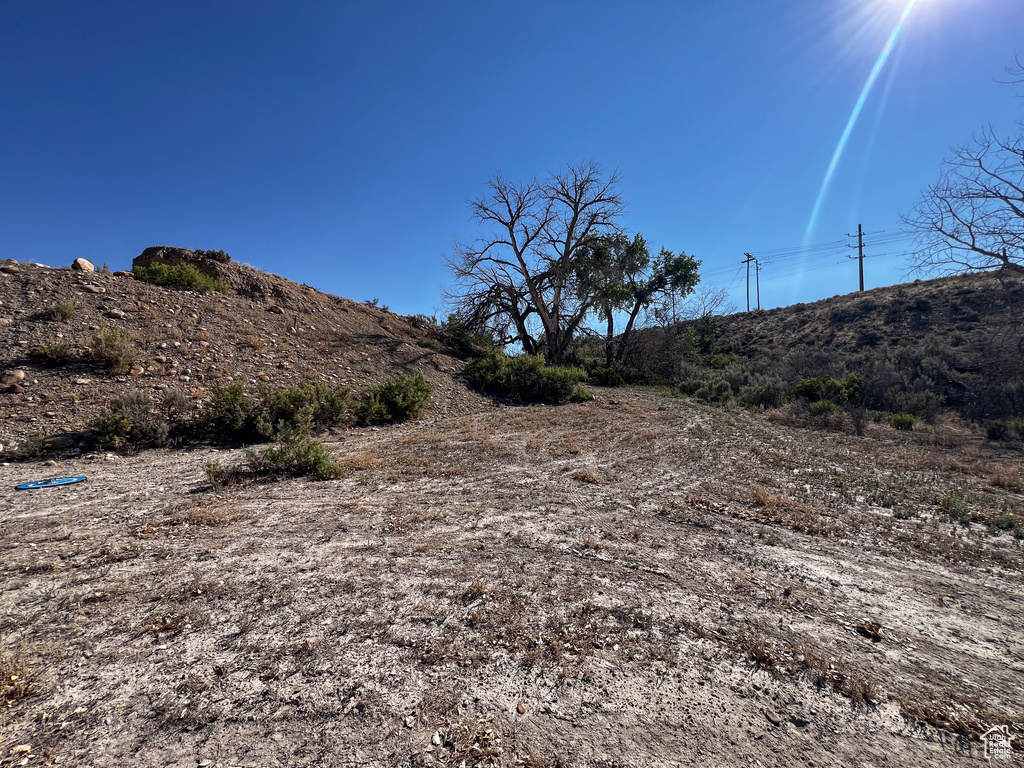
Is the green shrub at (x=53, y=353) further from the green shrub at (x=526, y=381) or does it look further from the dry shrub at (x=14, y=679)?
the green shrub at (x=526, y=381)

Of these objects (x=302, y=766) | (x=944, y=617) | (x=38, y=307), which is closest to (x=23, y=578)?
(x=302, y=766)

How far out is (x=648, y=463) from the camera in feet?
20.7

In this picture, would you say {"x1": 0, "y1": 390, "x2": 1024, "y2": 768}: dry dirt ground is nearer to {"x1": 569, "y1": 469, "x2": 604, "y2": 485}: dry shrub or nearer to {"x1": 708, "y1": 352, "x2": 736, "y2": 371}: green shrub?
{"x1": 569, "y1": 469, "x2": 604, "y2": 485}: dry shrub

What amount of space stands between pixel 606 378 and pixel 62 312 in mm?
17501

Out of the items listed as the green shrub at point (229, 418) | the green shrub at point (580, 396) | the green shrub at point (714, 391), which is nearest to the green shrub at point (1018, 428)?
the green shrub at point (714, 391)

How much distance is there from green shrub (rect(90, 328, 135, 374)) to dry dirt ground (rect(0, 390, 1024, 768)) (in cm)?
299

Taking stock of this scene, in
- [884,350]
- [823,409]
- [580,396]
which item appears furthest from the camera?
[884,350]

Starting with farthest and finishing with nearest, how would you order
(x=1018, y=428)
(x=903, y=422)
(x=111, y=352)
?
(x=903, y=422)
(x=1018, y=428)
(x=111, y=352)

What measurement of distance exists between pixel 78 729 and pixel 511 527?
2.73 metres

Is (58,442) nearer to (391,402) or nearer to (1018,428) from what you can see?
(391,402)

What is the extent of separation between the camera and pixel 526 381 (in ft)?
45.4

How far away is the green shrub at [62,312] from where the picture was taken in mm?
7934

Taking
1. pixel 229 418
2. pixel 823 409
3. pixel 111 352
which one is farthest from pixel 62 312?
pixel 823 409

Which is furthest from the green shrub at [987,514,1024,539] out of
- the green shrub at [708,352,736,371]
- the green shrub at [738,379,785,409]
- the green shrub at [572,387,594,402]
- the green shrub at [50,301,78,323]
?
the green shrub at [708,352,736,371]
